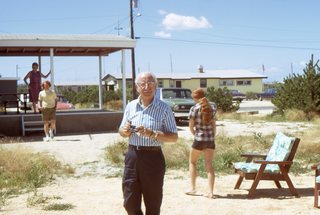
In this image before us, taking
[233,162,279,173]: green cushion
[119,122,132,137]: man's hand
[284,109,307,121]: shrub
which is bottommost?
[284,109,307,121]: shrub

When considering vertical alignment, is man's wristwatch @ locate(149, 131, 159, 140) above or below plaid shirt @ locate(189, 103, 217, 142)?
above

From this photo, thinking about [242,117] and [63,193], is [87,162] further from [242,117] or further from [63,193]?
[242,117]

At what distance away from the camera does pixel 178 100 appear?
21.3m

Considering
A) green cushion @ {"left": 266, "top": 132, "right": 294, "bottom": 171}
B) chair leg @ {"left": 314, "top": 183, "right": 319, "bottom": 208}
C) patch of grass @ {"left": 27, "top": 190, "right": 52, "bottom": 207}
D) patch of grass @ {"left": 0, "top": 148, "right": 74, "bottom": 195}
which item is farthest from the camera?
patch of grass @ {"left": 0, "top": 148, "right": 74, "bottom": 195}

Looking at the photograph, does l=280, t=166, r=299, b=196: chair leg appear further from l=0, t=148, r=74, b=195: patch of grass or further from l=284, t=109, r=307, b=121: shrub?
l=284, t=109, r=307, b=121: shrub

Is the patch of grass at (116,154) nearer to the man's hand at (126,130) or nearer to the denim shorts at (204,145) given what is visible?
the denim shorts at (204,145)

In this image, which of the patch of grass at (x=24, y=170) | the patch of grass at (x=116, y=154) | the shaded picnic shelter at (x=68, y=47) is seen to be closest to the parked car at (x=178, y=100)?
the shaded picnic shelter at (x=68, y=47)

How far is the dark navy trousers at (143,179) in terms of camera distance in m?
4.52

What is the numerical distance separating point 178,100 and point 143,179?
16789 mm

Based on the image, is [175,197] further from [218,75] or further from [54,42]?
[218,75]

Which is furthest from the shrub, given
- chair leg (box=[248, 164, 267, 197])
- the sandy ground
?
chair leg (box=[248, 164, 267, 197])

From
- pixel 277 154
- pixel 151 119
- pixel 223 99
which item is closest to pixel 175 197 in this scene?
pixel 277 154

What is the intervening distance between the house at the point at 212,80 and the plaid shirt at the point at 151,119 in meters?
59.2

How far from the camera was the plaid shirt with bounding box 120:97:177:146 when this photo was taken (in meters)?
4.54
